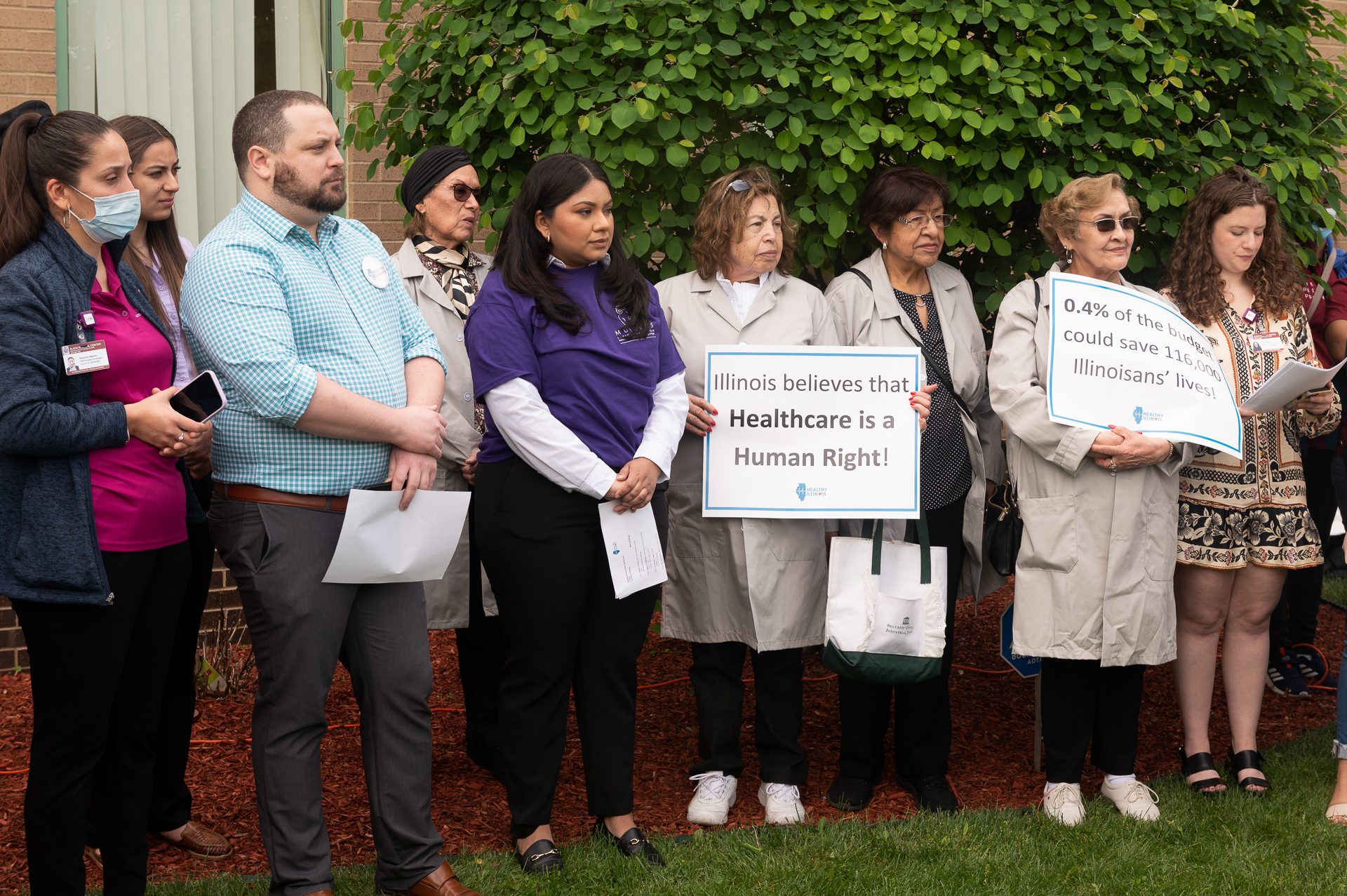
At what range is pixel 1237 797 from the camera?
5.20 m

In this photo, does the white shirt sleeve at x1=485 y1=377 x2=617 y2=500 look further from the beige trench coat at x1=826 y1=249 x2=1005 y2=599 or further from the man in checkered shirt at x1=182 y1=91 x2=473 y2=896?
the beige trench coat at x1=826 y1=249 x2=1005 y2=599

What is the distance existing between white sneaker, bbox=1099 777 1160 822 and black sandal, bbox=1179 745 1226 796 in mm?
182

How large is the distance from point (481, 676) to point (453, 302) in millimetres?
1490

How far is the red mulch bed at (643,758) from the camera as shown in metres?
4.93

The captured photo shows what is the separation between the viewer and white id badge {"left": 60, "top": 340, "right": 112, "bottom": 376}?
3568 millimetres

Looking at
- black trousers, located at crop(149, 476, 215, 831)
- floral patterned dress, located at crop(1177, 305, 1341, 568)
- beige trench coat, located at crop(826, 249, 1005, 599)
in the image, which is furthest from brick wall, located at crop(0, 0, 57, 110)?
floral patterned dress, located at crop(1177, 305, 1341, 568)

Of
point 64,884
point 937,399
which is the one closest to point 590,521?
point 937,399

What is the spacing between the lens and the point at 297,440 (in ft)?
12.9

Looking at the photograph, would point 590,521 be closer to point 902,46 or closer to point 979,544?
point 979,544

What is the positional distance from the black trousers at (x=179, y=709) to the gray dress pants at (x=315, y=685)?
0.66m

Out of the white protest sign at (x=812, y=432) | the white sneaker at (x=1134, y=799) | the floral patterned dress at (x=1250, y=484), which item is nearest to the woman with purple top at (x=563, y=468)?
the white protest sign at (x=812, y=432)

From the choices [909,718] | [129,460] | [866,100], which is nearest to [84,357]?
[129,460]

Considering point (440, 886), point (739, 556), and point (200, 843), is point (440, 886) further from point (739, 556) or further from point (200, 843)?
point (739, 556)

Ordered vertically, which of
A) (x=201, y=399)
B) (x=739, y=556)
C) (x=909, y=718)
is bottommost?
(x=909, y=718)
